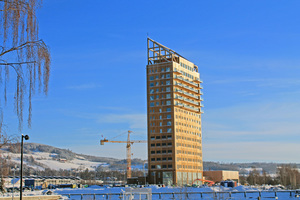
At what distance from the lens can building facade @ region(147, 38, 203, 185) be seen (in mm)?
141625

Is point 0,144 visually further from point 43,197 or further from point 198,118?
point 198,118

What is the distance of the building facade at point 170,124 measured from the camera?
465 ft

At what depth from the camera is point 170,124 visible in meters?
144

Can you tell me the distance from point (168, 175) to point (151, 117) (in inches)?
846

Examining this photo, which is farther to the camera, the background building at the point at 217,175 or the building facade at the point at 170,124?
the background building at the point at 217,175

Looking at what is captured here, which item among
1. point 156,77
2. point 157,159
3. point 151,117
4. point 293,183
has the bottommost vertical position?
point 293,183

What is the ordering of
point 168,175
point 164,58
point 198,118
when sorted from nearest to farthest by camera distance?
point 168,175 → point 164,58 → point 198,118

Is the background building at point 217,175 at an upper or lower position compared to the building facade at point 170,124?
lower

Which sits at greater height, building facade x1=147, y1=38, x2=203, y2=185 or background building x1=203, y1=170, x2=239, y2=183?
building facade x1=147, y1=38, x2=203, y2=185

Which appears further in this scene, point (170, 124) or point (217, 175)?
point (217, 175)

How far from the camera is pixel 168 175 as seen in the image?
140m

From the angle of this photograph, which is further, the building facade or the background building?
the background building

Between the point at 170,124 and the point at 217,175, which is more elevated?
the point at 170,124

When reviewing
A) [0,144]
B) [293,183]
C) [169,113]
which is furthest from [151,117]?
[0,144]
